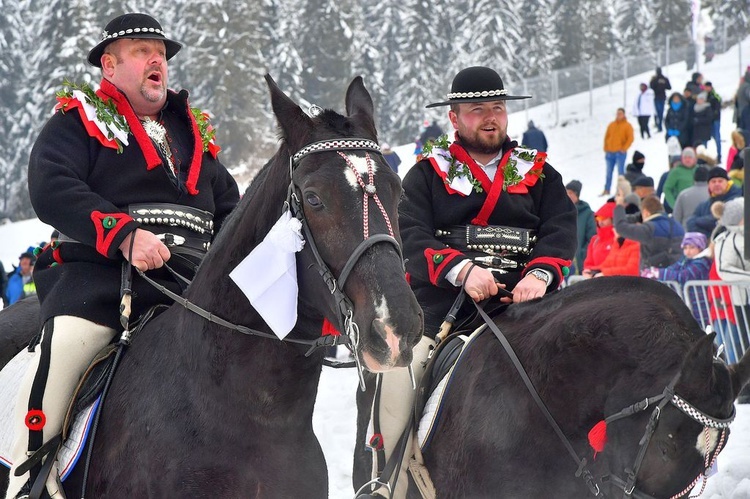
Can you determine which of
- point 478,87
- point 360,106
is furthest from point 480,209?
point 360,106

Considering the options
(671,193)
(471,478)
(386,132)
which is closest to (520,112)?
(386,132)

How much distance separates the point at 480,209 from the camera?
19.6 ft

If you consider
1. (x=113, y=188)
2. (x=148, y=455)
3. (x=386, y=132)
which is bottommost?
(x=386, y=132)

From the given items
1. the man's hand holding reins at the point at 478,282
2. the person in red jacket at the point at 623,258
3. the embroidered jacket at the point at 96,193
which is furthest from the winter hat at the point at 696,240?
the embroidered jacket at the point at 96,193

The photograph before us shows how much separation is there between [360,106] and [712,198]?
32.6ft

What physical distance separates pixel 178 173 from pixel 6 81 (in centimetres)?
6372

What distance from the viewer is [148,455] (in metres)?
4.10

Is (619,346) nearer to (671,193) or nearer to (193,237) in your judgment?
(193,237)

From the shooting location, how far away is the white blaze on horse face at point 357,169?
12.1 feet

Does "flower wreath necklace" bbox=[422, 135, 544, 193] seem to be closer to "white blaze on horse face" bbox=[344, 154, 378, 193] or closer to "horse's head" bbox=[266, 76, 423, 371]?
"horse's head" bbox=[266, 76, 423, 371]

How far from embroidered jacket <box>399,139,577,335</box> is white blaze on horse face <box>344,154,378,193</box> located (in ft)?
6.60

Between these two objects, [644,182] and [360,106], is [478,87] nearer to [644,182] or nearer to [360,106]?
[360,106]

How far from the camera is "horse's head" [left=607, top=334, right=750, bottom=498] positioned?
4.32 m

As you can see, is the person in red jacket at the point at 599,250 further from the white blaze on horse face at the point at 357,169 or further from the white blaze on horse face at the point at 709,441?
the white blaze on horse face at the point at 357,169
